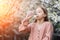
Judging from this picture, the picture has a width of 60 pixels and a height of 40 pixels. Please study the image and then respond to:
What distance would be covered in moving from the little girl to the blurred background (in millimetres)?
55

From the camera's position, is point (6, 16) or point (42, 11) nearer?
point (42, 11)

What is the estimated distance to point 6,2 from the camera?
1.99 m

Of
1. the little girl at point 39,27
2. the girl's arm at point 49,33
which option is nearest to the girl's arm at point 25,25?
the little girl at point 39,27

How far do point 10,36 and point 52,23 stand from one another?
1.40ft

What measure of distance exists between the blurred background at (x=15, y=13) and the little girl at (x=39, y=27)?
0.18 ft

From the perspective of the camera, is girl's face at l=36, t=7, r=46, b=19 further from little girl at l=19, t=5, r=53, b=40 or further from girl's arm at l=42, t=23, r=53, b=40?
girl's arm at l=42, t=23, r=53, b=40

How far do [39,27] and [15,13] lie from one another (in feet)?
0.98

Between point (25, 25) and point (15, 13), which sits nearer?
point (25, 25)

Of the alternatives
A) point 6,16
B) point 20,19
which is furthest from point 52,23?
point 6,16

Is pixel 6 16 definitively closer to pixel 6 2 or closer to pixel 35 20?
pixel 6 2

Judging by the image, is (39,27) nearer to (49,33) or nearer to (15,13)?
(49,33)

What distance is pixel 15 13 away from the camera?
1940 mm

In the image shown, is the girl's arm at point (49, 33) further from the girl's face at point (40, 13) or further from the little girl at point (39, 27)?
the girl's face at point (40, 13)

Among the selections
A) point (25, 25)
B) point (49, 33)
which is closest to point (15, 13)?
point (25, 25)
